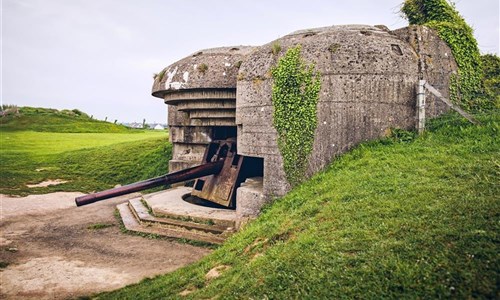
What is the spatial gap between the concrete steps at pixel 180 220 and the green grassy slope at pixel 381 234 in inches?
57.6

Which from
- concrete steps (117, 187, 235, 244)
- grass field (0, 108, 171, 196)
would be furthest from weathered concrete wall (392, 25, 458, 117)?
grass field (0, 108, 171, 196)

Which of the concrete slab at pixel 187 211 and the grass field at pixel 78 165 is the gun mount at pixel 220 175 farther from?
the grass field at pixel 78 165

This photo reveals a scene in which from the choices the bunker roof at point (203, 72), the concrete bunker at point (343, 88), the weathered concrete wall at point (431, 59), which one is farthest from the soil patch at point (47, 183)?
the weathered concrete wall at point (431, 59)

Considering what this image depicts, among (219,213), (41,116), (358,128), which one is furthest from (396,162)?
(41,116)

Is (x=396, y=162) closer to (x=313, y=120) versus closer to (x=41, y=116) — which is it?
(x=313, y=120)

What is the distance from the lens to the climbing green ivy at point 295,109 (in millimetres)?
5863

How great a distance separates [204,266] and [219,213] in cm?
274

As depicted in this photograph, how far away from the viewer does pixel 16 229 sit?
7.70 meters

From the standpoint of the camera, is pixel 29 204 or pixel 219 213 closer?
pixel 219 213

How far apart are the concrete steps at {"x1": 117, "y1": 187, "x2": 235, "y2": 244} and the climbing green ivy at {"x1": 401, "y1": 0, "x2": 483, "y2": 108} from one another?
493 centimetres

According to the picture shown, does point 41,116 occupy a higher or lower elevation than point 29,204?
higher

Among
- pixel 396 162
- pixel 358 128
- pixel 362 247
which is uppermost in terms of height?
pixel 358 128

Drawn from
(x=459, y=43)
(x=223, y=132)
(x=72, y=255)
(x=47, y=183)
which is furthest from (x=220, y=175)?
(x=47, y=183)

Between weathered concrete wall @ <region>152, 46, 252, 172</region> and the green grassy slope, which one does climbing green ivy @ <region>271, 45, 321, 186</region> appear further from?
weathered concrete wall @ <region>152, 46, 252, 172</region>
